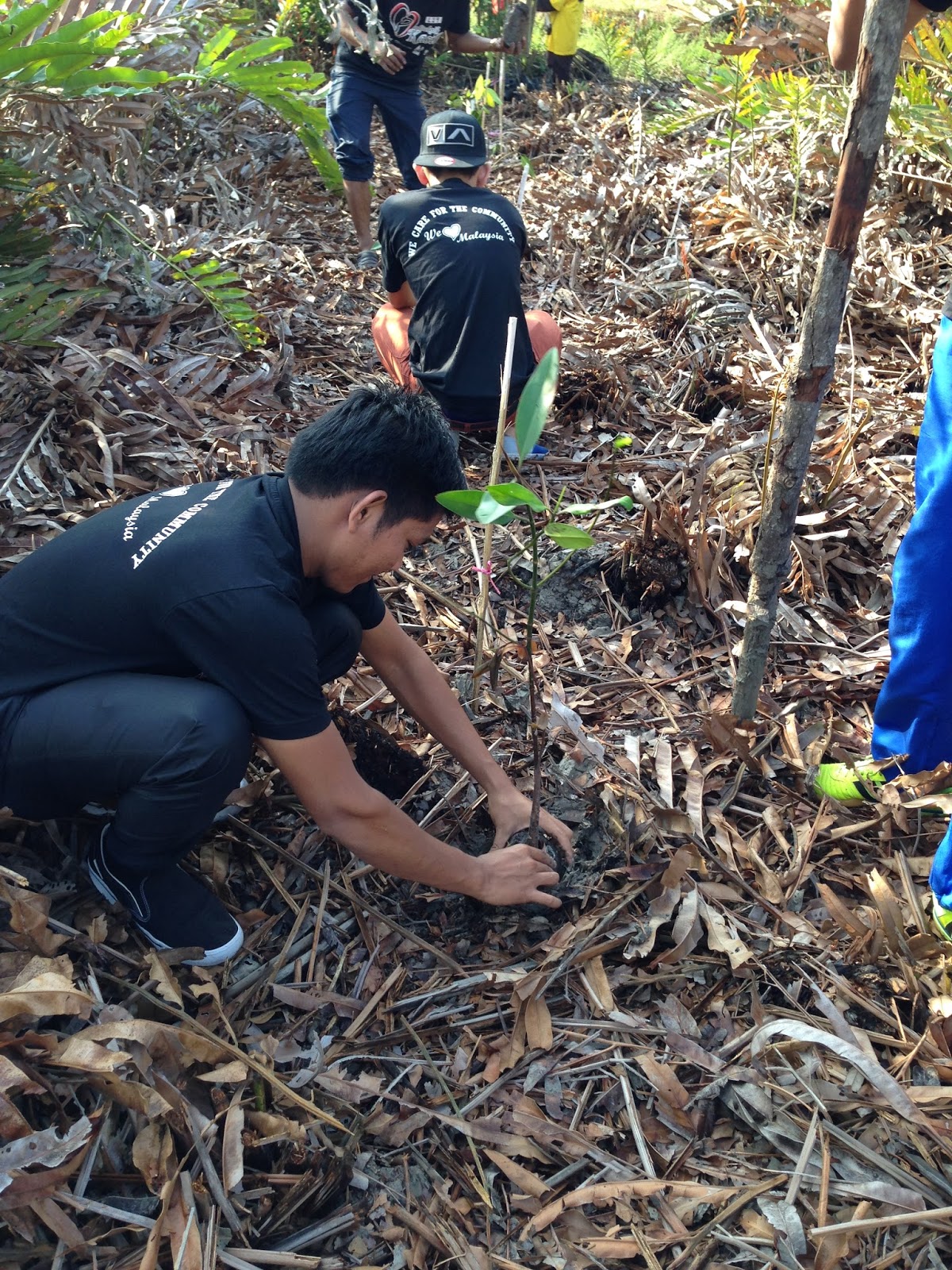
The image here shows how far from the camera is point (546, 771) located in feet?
7.72

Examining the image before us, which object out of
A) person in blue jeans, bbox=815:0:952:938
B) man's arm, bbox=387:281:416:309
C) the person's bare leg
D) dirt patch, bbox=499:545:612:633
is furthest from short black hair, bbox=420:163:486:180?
person in blue jeans, bbox=815:0:952:938

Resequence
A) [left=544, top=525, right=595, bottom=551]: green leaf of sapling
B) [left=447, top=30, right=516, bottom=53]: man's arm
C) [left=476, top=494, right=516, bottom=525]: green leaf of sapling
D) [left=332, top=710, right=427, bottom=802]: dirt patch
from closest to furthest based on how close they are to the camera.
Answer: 1. [left=476, top=494, right=516, bottom=525]: green leaf of sapling
2. [left=544, top=525, right=595, bottom=551]: green leaf of sapling
3. [left=332, top=710, right=427, bottom=802]: dirt patch
4. [left=447, top=30, right=516, bottom=53]: man's arm

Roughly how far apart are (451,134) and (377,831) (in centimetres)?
314

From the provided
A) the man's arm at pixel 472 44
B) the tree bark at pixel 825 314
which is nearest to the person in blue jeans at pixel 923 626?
the tree bark at pixel 825 314

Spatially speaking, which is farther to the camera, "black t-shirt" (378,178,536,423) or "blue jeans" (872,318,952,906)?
"black t-shirt" (378,178,536,423)

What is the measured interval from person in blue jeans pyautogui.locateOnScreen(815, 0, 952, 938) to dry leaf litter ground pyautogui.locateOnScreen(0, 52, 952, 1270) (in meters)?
0.09

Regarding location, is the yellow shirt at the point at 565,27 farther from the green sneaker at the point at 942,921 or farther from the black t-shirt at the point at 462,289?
the green sneaker at the point at 942,921

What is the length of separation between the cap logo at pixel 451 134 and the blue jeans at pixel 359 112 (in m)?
1.55

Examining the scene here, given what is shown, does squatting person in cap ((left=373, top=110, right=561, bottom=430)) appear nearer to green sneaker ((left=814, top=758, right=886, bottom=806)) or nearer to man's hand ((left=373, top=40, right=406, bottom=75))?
man's hand ((left=373, top=40, right=406, bottom=75))

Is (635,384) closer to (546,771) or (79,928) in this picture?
(546,771)

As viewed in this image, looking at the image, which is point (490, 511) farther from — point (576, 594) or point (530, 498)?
point (576, 594)

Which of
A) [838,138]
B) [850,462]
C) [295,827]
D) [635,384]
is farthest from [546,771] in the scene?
[838,138]

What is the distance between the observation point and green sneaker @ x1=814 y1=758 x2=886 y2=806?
2.20 metres

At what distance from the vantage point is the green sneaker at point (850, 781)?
86.5 inches
